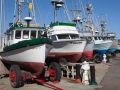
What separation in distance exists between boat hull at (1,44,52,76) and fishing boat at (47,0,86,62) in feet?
19.1

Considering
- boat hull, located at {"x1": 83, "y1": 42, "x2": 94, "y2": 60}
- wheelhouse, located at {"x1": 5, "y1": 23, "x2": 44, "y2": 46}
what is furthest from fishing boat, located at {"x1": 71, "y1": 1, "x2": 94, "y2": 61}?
wheelhouse, located at {"x1": 5, "y1": 23, "x2": 44, "y2": 46}

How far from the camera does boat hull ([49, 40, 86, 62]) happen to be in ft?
51.9

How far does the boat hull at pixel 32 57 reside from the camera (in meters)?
9.20

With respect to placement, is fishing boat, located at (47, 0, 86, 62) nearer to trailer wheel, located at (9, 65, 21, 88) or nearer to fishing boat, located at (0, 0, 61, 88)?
fishing boat, located at (0, 0, 61, 88)

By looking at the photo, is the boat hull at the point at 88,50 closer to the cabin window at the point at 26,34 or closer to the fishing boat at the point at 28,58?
the cabin window at the point at 26,34

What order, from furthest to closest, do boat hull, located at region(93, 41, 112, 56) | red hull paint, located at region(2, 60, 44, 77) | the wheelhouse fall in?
boat hull, located at region(93, 41, 112, 56), the wheelhouse, red hull paint, located at region(2, 60, 44, 77)

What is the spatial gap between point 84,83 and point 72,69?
1.74 meters

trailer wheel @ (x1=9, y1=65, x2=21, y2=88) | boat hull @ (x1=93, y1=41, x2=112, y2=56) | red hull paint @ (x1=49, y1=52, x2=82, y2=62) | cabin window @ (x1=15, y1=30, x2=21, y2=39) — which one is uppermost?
cabin window @ (x1=15, y1=30, x2=21, y2=39)

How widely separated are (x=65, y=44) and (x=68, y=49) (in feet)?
1.58

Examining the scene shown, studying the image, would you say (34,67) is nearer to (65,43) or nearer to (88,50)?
(65,43)

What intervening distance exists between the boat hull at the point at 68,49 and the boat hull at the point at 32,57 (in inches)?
242

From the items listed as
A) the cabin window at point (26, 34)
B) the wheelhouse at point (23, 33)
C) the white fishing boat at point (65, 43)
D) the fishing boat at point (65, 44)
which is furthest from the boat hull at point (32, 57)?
the white fishing boat at point (65, 43)

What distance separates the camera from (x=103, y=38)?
87.9 feet

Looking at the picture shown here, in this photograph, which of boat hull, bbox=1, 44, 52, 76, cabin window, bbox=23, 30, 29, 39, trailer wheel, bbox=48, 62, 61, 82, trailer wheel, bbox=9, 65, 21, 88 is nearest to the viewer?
trailer wheel, bbox=9, 65, 21, 88
